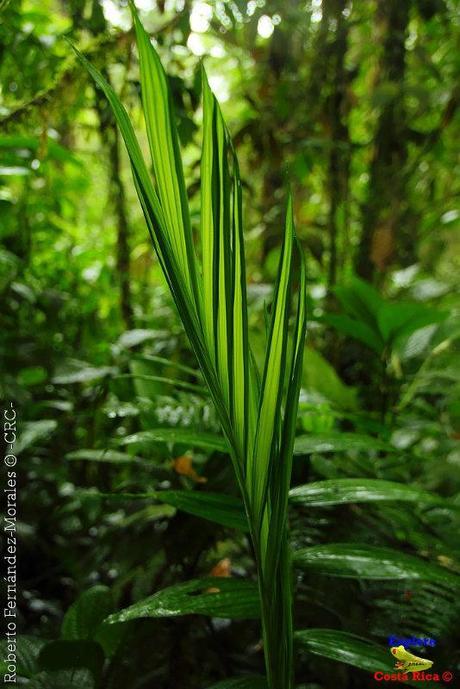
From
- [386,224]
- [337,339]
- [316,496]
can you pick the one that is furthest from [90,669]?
[386,224]

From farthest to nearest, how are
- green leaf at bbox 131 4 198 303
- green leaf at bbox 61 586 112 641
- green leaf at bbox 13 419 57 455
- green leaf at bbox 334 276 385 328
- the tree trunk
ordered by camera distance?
the tree trunk → green leaf at bbox 334 276 385 328 → green leaf at bbox 13 419 57 455 → green leaf at bbox 61 586 112 641 → green leaf at bbox 131 4 198 303

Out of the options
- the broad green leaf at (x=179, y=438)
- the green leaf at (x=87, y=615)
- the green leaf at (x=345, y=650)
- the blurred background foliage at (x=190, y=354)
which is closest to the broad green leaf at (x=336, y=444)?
the blurred background foliage at (x=190, y=354)

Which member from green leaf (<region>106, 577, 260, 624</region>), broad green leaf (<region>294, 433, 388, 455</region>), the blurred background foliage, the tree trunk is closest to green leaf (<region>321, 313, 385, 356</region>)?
the blurred background foliage

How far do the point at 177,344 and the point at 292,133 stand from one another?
962 mm

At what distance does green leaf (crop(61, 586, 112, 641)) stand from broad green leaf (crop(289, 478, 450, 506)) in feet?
1.06

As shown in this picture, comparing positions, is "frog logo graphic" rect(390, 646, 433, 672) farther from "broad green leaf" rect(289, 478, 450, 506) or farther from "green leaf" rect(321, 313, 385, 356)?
"green leaf" rect(321, 313, 385, 356)

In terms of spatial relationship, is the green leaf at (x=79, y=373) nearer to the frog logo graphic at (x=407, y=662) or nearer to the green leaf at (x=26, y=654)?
the green leaf at (x=26, y=654)

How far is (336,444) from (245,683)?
30cm

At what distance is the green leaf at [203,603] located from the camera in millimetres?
569

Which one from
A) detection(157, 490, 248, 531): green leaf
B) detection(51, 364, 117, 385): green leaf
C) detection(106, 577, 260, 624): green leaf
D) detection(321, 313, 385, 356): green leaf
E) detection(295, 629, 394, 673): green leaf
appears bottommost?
detection(295, 629, 394, 673): green leaf

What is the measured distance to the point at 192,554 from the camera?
2.97ft

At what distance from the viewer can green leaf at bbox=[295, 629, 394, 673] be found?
0.54 meters

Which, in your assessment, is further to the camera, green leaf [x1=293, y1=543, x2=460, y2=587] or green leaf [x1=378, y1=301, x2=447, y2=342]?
green leaf [x1=378, y1=301, x2=447, y2=342]

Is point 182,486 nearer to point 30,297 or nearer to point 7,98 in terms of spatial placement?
point 30,297
